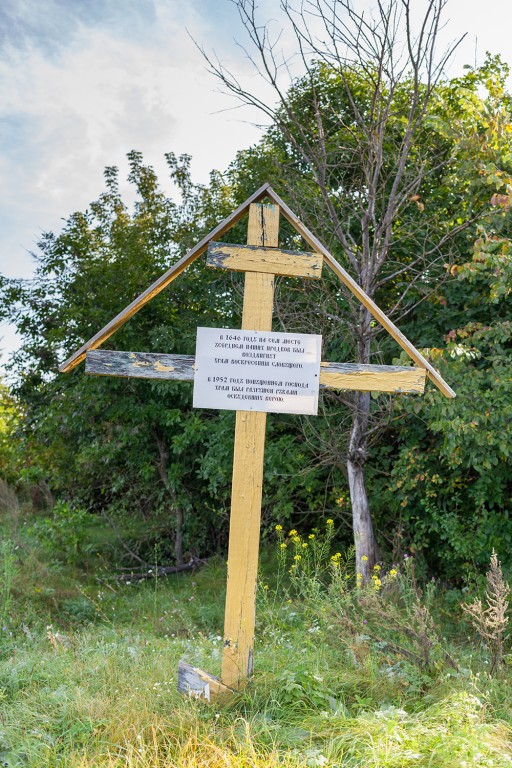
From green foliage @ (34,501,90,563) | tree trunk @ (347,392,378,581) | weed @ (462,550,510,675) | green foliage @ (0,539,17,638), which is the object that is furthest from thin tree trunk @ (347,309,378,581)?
green foliage @ (34,501,90,563)

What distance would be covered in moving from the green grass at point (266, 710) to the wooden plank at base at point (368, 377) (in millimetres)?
1433

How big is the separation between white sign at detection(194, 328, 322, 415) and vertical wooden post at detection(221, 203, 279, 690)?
0.11m

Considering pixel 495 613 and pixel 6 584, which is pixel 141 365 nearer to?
pixel 495 613

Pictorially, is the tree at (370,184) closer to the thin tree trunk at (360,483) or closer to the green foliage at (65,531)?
the thin tree trunk at (360,483)

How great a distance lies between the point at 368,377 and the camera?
4109mm

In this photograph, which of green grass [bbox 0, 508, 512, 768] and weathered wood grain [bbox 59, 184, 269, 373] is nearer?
→ green grass [bbox 0, 508, 512, 768]

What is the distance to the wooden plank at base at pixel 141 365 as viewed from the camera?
4031 millimetres

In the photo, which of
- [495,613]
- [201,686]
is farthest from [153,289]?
[495,613]

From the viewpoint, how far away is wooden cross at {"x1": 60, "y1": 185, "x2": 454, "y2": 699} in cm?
394

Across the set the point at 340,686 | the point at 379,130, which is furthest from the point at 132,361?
the point at 379,130

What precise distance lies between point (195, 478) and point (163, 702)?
613 cm

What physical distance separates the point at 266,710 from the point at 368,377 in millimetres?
1901

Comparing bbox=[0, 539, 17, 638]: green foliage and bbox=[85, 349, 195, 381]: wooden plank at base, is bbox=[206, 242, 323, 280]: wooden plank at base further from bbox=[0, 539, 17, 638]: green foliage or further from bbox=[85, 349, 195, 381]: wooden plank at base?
bbox=[0, 539, 17, 638]: green foliage

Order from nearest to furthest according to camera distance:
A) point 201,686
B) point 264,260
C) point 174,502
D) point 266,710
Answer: point 266,710 < point 201,686 < point 264,260 < point 174,502
